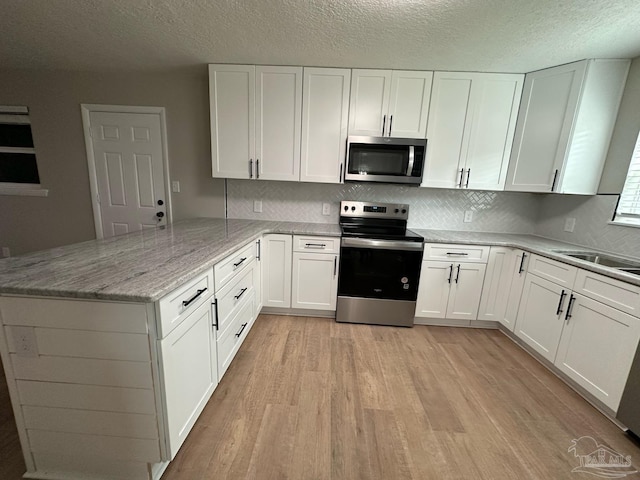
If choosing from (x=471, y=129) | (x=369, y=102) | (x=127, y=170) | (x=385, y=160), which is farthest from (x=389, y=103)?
(x=127, y=170)

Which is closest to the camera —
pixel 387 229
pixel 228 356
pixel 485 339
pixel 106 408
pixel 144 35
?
pixel 106 408

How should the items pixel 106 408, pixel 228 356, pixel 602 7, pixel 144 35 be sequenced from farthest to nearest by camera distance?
pixel 144 35
pixel 228 356
pixel 602 7
pixel 106 408

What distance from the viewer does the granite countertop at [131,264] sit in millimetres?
943

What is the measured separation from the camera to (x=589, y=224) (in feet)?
7.54

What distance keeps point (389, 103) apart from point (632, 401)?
2642mm

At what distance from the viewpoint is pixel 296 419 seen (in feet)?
4.92

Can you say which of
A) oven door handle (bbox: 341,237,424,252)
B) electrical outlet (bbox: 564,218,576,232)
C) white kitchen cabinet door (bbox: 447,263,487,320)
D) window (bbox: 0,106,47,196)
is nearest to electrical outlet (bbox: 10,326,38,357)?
oven door handle (bbox: 341,237,424,252)

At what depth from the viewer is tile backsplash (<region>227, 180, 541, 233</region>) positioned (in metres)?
2.87

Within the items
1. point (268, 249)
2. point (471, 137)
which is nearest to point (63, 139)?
point (268, 249)

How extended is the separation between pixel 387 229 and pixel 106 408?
2494 mm

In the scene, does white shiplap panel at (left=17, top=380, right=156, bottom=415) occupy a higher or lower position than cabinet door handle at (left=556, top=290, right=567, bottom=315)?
lower

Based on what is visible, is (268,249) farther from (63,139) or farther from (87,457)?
(63,139)

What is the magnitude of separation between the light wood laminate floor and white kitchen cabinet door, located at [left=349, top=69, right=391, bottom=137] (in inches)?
78.6

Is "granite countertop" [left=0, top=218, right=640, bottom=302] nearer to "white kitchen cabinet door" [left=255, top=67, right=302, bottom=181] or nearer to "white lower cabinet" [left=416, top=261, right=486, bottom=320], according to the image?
"white lower cabinet" [left=416, top=261, right=486, bottom=320]
